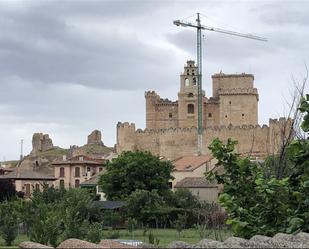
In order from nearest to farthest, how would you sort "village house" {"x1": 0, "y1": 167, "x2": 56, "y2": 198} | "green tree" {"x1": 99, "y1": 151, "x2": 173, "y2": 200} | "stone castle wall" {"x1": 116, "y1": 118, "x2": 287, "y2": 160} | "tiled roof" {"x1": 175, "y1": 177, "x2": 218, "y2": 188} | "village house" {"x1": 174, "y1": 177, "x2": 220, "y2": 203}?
"green tree" {"x1": 99, "y1": 151, "x2": 173, "y2": 200} → "village house" {"x1": 174, "y1": 177, "x2": 220, "y2": 203} → "tiled roof" {"x1": 175, "y1": 177, "x2": 218, "y2": 188} → "village house" {"x1": 0, "y1": 167, "x2": 56, "y2": 198} → "stone castle wall" {"x1": 116, "y1": 118, "x2": 287, "y2": 160}

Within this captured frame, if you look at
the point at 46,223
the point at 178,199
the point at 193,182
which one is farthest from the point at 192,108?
the point at 46,223

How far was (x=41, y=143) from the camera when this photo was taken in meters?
131

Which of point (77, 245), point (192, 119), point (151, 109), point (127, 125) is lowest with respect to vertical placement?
point (77, 245)

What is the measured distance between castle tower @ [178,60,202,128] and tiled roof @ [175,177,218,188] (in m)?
33.8

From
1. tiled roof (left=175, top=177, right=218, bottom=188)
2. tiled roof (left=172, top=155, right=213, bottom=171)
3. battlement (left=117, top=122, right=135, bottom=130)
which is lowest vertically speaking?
tiled roof (left=175, top=177, right=218, bottom=188)

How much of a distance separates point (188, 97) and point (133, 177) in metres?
48.2

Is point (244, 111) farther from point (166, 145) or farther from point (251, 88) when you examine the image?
point (166, 145)

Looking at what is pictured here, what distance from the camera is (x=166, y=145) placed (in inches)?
3688

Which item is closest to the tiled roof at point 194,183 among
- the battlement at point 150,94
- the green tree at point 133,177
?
the green tree at point 133,177

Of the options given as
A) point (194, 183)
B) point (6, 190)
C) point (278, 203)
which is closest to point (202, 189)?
point (194, 183)

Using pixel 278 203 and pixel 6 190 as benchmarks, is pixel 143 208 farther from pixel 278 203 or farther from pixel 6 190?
pixel 278 203

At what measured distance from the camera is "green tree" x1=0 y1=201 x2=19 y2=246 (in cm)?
3209

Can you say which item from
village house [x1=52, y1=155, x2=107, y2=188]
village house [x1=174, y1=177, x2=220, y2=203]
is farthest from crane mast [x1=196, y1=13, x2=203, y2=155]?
village house [x1=174, y1=177, x2=220, y2=203]

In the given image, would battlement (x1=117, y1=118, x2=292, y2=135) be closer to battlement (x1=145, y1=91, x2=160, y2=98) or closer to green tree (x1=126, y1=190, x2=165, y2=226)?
battlement (x1=145, y1=91, x2=160, y2=98)
